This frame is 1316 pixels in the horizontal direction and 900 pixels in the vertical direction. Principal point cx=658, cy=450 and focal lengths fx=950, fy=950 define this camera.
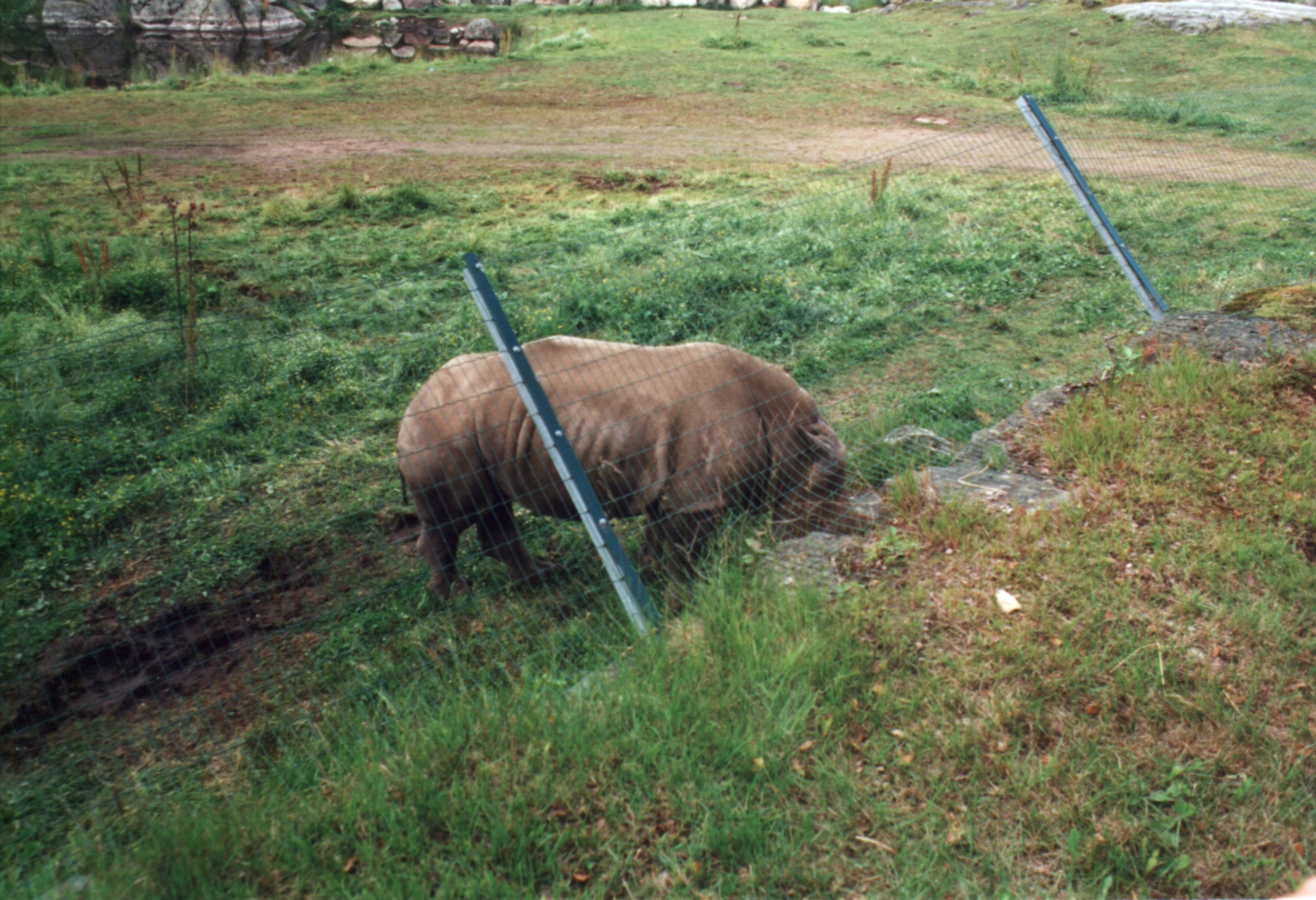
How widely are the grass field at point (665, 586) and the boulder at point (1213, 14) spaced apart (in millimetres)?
13268

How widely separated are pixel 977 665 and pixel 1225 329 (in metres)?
3.39

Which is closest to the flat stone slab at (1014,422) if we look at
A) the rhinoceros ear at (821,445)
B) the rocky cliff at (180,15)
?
the rhinoceros ear at (821,445)

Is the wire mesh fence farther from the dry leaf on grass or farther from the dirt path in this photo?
the dirt path

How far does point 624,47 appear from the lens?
888 inches

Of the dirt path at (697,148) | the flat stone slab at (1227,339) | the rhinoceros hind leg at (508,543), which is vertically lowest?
the rhinoceros hind leg at (508,543)

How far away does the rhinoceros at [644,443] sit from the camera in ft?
14.5

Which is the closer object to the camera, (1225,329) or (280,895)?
(280,895)

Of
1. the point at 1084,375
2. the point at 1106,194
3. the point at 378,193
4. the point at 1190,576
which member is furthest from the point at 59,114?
the point at 1190,576

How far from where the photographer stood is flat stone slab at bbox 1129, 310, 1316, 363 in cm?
513

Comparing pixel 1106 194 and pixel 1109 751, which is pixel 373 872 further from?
pixel 1106 194

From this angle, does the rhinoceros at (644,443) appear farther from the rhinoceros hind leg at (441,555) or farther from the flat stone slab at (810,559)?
the flat stone slab at (810,559)

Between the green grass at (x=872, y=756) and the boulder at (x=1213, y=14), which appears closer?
the green grass at (x=872, y=756)

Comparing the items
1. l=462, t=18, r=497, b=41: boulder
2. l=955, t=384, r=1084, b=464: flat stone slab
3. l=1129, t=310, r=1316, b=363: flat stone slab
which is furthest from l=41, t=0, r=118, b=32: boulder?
l=1129, t=310, r=1316, b=363: flat stone slab

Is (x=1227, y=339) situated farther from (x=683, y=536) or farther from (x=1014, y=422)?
(x=683, y=536)
